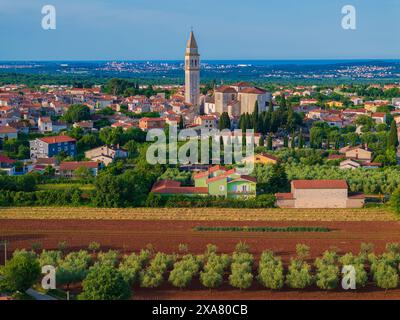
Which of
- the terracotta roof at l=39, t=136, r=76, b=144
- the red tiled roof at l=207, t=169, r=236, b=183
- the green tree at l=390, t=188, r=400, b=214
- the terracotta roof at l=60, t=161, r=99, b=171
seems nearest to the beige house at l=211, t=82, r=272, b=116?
the terracotta roof at l=39, t=136, r=76, b=144

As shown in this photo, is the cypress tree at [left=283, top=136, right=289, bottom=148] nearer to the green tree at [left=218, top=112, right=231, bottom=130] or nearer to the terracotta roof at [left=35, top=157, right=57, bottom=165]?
the green tree at [left=218, top=112, right=231, bottom=130]

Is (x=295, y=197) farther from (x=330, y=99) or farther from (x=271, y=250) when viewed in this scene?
(x=330, y=99)

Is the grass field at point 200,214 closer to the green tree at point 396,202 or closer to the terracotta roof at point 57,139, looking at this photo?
the green tree at point 396,202

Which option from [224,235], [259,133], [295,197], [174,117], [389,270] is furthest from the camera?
[174,117]

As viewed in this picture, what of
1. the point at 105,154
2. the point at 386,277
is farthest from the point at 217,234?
the point at 105,154
